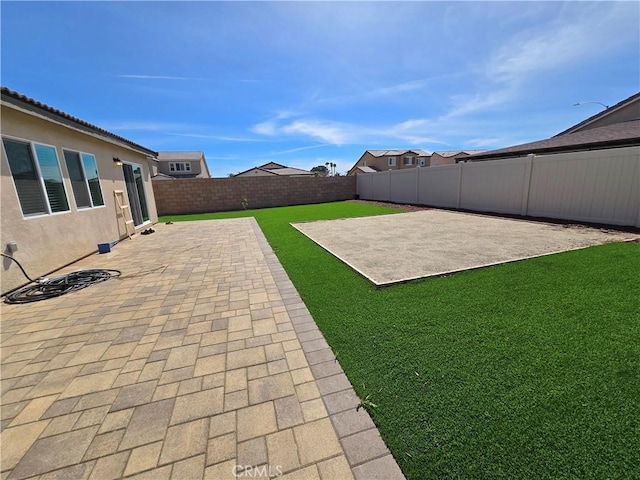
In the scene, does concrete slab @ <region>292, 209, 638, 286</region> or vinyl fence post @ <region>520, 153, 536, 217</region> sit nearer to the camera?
concrete slab @ <region>292, 209, 638, 286</region>

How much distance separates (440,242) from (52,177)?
8.50 meters

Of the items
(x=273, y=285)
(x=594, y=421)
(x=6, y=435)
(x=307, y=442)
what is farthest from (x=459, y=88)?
(x=6, y=435)

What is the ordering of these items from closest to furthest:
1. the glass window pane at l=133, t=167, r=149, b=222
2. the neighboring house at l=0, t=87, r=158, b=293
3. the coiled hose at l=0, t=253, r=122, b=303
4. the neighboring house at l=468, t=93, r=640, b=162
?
the coiled hose at l=0, t=253, r=122, b=303 → the neighboring house at l=0, t=87, r=158, b=293 → the neighboring house at l=468, t=93, r=640, b=162 → the glass window pane at l=133, t=167, r=149, b=222

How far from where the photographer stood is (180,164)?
3519 centimetres

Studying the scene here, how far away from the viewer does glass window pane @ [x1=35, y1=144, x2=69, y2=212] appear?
490 cm

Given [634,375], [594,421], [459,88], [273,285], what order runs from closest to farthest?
[594,421]
[634,375]
[273,285]
[459,88]

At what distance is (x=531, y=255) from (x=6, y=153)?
30.4ft

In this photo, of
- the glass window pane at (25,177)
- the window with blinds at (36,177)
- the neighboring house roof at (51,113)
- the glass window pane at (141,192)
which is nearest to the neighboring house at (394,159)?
the glass window pane at (141,192)

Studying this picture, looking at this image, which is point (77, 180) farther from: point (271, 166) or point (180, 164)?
point (271, 166)

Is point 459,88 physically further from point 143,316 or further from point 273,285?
point 143,316

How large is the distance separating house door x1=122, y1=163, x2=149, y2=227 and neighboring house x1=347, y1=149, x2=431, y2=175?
38.3m

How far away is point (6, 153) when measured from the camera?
4.12 metres

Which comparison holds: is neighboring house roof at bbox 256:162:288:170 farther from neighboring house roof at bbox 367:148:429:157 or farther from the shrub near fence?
the shrub near fence

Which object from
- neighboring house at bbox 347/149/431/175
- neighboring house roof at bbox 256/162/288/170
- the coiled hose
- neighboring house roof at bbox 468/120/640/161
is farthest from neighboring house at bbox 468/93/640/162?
neighboring house roof at bbox 256/162/288/170
